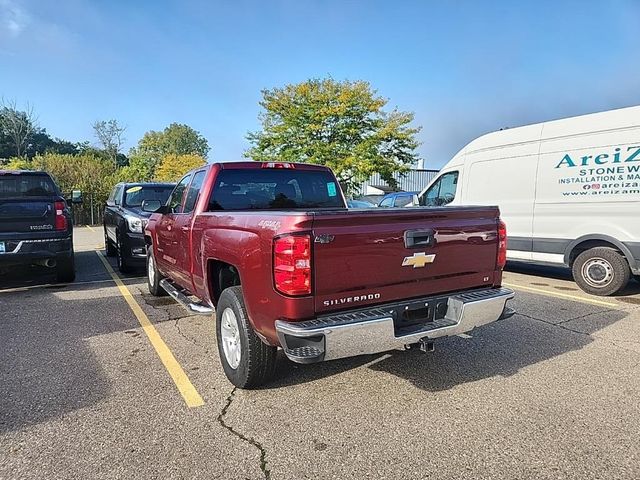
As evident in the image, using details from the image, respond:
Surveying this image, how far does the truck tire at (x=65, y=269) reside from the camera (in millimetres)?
7484

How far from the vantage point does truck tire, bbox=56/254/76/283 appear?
295 inches

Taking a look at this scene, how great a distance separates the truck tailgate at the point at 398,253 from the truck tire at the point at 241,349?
724 millimetres

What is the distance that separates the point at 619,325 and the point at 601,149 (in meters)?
2.83

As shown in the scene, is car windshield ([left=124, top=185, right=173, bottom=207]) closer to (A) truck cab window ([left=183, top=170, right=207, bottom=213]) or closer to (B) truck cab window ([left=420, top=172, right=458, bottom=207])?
(A) truck cab window ([left=183, top=170, right=207, bottom=213])

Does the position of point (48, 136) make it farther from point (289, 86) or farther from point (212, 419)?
point (212, 419)

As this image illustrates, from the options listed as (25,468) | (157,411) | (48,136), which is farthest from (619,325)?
(48,136)

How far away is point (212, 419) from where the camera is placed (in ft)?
10.4

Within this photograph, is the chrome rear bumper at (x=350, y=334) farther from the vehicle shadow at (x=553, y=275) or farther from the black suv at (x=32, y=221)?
the black suv at (x=32, y=221)

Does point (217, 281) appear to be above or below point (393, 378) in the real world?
above

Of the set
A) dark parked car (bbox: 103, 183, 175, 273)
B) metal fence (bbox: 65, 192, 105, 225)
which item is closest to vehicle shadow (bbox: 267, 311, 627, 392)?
dark parked car (bbox: 103, 183, 175, 273)

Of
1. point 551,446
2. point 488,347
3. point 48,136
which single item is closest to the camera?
point 551,446

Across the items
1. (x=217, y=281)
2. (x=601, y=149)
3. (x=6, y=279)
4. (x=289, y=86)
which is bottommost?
→ (x=6, y=279)

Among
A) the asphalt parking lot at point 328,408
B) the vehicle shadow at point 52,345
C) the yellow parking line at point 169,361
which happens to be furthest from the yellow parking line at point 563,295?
the vehicle shadow at point 52,345

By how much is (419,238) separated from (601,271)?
5010mm
